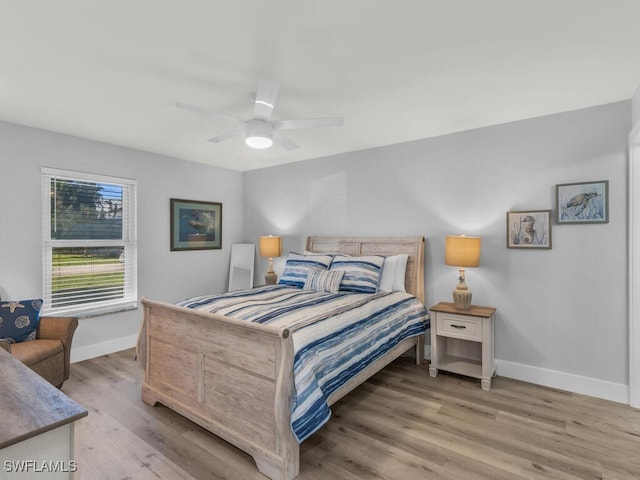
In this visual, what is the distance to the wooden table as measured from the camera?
36.4 inches

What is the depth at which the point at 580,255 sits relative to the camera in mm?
2982

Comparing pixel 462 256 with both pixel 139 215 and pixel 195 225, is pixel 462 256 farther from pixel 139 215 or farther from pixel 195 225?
pixel 139 215

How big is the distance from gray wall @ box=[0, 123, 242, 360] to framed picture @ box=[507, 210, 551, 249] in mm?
3878

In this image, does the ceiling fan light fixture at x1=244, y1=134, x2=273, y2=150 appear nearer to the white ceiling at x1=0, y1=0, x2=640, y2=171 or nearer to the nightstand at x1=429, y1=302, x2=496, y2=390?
the white ceiling at x1=0, y1=0, x2=640, y2=171

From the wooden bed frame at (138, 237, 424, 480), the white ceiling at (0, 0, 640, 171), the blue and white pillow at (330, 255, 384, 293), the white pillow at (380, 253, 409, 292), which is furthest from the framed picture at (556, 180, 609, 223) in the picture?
the wooden bed frame at (138, 237, 424, 480)

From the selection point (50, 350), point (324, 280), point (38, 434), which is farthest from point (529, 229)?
point (50, 350)

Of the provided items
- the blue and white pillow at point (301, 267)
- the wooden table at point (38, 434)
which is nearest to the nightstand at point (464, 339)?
the blue and white pillow at point (301, 267)

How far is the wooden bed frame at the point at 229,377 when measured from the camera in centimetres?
191

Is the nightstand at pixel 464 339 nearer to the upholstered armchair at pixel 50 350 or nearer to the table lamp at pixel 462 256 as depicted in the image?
the table lamp at pixel 462 256

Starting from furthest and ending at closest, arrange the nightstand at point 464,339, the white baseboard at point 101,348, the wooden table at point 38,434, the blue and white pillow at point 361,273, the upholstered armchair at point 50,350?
the white baseboard at point 101,348
the blue and white pillow at point 361,273
the nightstand at point 464,339
the upholstered armchair at point 50,350
the wooden table at point 38,434

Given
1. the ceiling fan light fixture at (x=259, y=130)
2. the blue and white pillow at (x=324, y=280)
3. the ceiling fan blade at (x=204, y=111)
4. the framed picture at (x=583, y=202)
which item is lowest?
the blue and white pillow at (x=324, y=280)

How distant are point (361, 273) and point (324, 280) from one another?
40cm

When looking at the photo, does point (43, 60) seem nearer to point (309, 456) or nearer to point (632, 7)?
point (309, 456)

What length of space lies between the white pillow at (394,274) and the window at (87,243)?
3.05m
